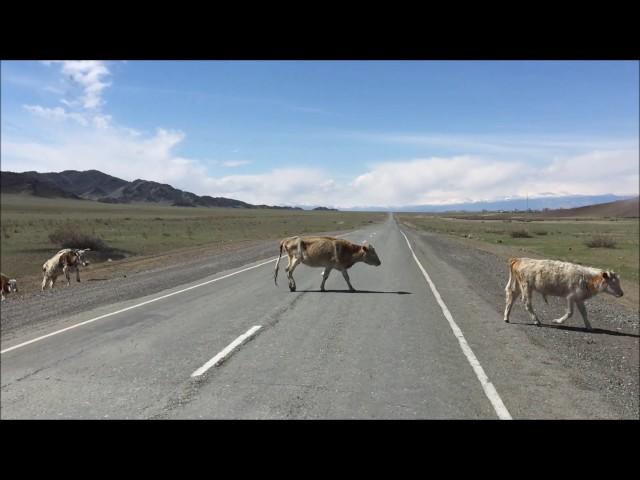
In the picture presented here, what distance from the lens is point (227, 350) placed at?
7086 millimetres

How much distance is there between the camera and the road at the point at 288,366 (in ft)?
15.2

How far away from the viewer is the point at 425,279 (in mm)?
16641

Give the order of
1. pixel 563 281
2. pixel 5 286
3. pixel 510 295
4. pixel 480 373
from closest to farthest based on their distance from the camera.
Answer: pixel 480 373
pixel 563 281
pixel 510 295
pixel 5 286

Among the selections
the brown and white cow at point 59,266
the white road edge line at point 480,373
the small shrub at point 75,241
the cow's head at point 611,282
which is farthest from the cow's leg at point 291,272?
the small shrub at point 75,241

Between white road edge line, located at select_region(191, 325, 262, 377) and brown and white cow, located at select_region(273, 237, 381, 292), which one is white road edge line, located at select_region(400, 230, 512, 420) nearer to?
white road edge line, located at select_region(191, 325, 262, 377)

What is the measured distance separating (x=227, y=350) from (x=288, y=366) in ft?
4.03

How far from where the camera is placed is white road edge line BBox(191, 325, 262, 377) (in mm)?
6039

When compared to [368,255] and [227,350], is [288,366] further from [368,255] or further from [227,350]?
[368,255]

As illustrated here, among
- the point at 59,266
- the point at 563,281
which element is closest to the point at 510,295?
the point at 563,281

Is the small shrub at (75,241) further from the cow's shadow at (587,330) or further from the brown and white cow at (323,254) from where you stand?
the cow's shadow at (587,330)

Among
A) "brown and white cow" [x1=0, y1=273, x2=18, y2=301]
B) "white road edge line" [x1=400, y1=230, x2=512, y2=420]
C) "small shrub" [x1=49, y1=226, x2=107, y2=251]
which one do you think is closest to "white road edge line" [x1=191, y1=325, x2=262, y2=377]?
"white road edge line" [x1=400, y1=230, x2=512, y2=420]

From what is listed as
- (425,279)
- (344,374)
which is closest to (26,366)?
(344,374)

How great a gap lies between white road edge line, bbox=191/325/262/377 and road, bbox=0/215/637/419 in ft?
0.19
